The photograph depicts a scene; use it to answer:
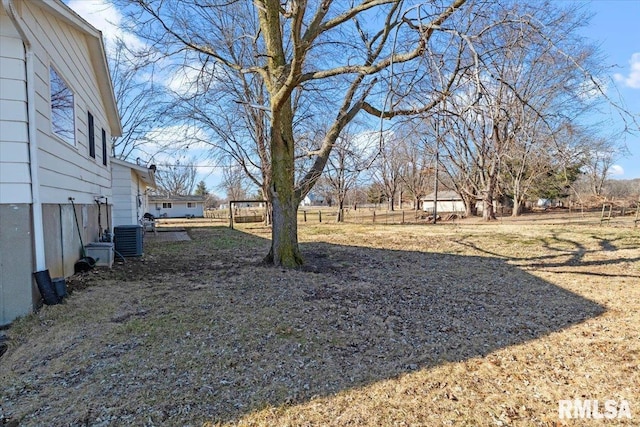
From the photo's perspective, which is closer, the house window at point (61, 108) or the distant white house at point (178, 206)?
the house window at point (61, 108)

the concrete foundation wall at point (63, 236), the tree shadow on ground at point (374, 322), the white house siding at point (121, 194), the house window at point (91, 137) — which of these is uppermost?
the house window at point (91, 137)

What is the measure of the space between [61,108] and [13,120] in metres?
1.89

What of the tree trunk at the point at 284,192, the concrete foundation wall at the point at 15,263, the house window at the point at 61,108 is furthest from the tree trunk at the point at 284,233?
the concrete foundation wall at the point at 15,263

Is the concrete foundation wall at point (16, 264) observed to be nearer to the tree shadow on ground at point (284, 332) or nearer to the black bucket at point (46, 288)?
the black bucket at point (46, 288)

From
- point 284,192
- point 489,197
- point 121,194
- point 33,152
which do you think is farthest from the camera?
point 489,197

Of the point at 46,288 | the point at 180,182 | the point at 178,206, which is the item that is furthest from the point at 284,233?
the point at 180,182

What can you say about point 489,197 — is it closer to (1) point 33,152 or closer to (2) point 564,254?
(2) point 564,254

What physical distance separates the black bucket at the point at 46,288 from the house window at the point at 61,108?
2.14 meters

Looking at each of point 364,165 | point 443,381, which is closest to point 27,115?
point 364,165

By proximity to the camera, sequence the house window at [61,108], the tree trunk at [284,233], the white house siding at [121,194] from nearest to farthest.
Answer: the house window at [61,108] → the tree trunk at [284,233] → the white house siding at [121,194]

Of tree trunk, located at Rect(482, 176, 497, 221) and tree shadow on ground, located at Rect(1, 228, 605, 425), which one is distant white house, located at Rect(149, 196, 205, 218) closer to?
tree trunk, located at Rect(482, 176, 497, 221)

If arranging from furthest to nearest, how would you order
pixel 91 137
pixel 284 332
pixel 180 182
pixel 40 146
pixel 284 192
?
pixel 180 182 < pixel 91 137 < pixel 284 192 < pixel 40 146 < pixel 284 332

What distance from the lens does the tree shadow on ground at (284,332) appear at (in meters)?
2.50

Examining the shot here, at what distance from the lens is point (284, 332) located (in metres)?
3.64
